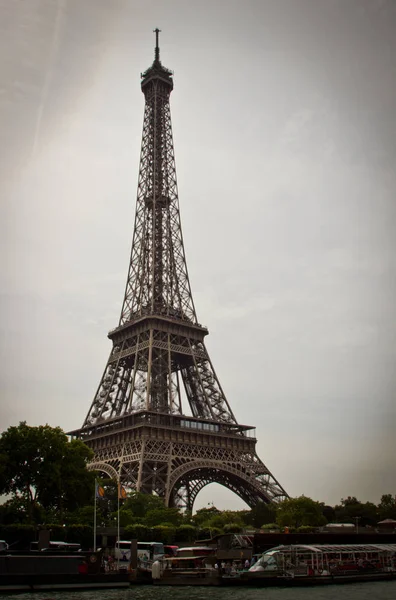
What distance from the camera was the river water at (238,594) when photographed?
2955cm

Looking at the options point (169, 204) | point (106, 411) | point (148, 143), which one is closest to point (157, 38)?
point (148, 143)

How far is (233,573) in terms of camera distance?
3828cm

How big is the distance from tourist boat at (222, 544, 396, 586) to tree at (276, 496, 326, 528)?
86.6ft

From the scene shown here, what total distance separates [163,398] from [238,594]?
51.1 meters

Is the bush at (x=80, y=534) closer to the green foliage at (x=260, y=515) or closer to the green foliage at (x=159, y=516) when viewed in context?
the green foliage at (x=159, y=516)

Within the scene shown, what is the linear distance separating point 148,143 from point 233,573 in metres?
80.3

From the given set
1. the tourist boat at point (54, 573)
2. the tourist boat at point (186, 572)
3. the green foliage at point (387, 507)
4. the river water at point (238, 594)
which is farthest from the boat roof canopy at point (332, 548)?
the green foliage at point (387, 507)

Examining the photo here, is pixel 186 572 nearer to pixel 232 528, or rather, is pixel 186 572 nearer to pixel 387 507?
pixel 232 528

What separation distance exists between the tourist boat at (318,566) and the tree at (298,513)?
2639 cm

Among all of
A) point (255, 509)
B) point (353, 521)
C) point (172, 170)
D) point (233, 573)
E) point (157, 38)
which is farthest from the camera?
point (157, 38)

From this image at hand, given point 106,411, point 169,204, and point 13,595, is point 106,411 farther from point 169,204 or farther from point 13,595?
point 13,595

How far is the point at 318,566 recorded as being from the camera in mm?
38781

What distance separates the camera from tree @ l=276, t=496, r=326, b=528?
69250mm

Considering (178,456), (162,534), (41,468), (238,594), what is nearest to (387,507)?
(178,456)
